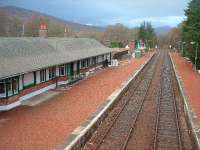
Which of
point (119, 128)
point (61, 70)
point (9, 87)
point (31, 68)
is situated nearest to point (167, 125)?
point (119, 128)

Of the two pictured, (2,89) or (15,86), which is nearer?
(2,89)

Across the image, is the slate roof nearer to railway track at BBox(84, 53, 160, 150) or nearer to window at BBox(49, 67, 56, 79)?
window at BBox(49, 67, 56, 79)

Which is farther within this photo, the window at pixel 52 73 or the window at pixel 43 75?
the window at pixel 52 73

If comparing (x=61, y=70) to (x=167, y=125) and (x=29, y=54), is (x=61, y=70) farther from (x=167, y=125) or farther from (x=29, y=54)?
(x=167, y=125)

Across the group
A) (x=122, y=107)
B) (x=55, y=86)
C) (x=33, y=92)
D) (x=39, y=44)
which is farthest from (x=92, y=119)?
(x=39, y=44)

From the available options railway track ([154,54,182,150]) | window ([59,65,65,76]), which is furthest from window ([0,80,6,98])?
window ([59,65,65,76])

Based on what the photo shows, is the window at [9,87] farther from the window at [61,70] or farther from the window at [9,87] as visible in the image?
the window at [61,70]

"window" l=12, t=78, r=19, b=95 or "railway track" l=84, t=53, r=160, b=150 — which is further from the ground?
"window" l=12, t=78, r=19, b=95

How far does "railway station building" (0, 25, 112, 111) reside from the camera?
21350 millimetres

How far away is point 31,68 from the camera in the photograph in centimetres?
2320

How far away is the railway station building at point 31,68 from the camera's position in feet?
70.0

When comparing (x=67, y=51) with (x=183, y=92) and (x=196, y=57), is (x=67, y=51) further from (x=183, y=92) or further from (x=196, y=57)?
(x=196, y=57)

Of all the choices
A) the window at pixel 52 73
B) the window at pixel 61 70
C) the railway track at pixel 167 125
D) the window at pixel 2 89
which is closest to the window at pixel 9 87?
the window at pixel 2 89

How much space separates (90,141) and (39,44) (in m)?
16.7
